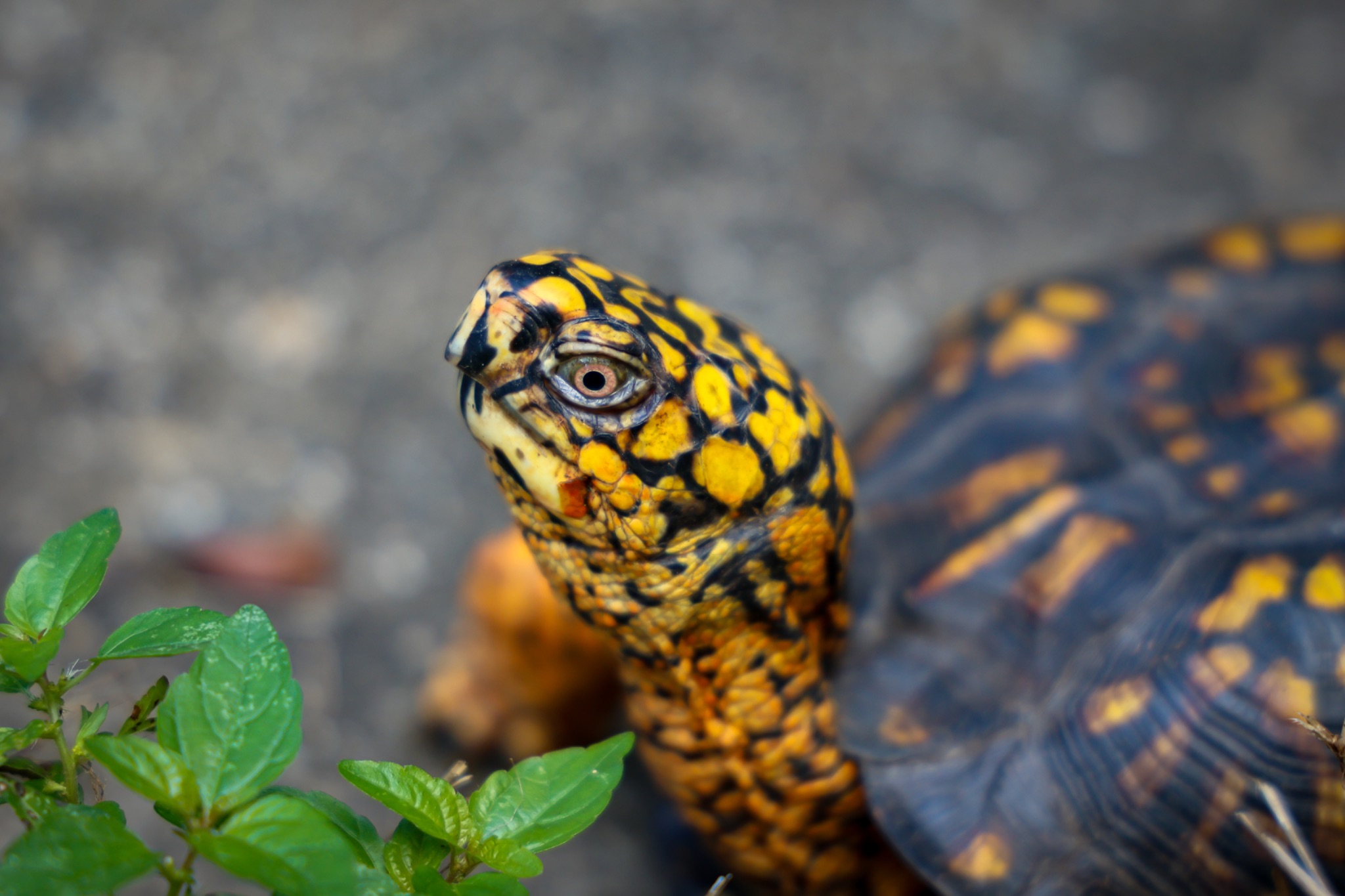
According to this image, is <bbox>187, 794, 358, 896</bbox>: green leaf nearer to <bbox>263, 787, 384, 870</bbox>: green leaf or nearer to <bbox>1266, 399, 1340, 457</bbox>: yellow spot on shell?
<bbox>263, 787, 384, 870</bbox>: green leaf

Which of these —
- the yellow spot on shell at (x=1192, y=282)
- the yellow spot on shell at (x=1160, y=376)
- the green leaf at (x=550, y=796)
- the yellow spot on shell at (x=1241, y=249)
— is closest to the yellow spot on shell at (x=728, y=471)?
the green leaf at (x=550, y=796)

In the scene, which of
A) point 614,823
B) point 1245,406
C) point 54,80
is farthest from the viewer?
point 54,80

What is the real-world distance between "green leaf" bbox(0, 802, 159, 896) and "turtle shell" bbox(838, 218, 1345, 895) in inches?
40.0

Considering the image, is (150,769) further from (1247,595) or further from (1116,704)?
(1247,595)

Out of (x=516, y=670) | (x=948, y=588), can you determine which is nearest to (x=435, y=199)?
(x=516, y=670)

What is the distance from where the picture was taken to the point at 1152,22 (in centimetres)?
379

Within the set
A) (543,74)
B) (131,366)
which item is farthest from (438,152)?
(131,366)

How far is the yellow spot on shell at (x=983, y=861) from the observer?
1.44m

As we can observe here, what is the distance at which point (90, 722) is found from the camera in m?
0.98

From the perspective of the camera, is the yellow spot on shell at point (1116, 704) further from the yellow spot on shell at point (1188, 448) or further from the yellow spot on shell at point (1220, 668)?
the yellow spot on shell at point (1188, 448)

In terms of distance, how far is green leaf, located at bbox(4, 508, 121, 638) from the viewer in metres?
0.99

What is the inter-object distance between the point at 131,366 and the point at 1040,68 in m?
3.24

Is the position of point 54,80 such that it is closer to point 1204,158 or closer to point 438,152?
point 438,152

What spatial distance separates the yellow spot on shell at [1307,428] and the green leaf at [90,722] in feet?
5.83
